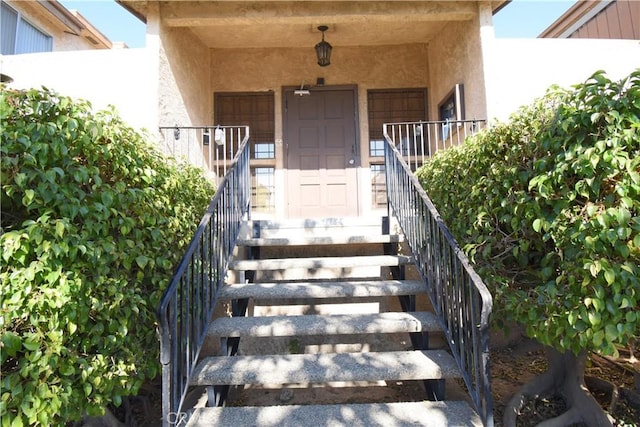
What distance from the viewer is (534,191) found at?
6.34ft

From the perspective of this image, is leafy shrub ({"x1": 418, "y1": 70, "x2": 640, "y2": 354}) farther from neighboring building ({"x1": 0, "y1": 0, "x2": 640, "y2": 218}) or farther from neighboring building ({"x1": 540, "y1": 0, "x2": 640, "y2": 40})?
neighboring building ({"x1": 540, "y1": 0, "x2": 640, "y2": 40})

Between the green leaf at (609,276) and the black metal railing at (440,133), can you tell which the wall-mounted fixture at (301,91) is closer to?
the black metal railing at (440,133)

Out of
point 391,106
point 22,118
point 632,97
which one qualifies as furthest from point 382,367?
point 391,106

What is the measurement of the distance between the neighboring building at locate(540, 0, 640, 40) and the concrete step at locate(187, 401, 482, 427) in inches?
258

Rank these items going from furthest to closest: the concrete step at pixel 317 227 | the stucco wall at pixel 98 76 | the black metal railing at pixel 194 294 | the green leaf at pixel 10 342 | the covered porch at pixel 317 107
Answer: the covered porch at pixel 317 107 → the stucco wall at pixel 98 76 → the concrete step at pixel 317 227 → the black metal railing at pixel 194 294 → the green leaf at pixel 10 342

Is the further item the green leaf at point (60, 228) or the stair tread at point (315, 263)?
the stair tread at point (315, 263)

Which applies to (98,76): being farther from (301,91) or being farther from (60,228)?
(60,228)

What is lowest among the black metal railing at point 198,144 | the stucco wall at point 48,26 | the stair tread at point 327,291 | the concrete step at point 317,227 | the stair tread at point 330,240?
the stair tread at point 327,291

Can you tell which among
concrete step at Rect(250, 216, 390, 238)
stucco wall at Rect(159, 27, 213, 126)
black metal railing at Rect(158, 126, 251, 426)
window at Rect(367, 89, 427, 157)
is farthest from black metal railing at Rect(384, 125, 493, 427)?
stucco wall at Rect(159, 27, 213, 126)

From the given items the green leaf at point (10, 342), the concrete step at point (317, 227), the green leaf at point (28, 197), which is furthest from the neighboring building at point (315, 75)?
the green leaf at point (10, 342)

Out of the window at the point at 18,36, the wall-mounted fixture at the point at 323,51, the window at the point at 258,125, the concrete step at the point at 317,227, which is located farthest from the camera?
the window at the point at 258,125

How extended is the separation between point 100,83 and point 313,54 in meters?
3.27

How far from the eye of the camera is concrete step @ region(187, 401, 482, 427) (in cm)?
190

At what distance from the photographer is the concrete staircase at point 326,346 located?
6.62 feet
